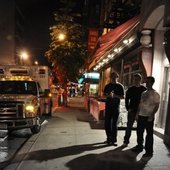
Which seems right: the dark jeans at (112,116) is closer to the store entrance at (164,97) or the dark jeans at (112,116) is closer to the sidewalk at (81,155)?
the sidewalk at (81,155)

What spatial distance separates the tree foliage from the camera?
74.2 ft

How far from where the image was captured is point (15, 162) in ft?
19.9

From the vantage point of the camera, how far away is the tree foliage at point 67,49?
22.6 meters

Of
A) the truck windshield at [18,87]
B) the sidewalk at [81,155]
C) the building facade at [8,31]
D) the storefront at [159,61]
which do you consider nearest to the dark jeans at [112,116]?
the sidewalk at [81,155]

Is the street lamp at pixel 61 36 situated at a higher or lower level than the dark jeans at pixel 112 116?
higher

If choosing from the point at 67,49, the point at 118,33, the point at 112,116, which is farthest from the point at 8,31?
the point at 112,116

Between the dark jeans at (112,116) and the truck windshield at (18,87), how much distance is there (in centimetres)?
376

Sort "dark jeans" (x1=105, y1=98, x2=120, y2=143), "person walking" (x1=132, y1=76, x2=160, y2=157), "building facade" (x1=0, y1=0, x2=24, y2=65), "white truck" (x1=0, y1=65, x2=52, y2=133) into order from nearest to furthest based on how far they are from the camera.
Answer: "person walking" (x1=132, y1=76, x2=160, y2=157) < "dark jeans" (x1=105, y1=98, x2=120, y2=143) < "white truck" (x1=0, y1=65, x2=52, y2=133) < "building facade" (x1=0, y1=0, x2=24, y2=65)

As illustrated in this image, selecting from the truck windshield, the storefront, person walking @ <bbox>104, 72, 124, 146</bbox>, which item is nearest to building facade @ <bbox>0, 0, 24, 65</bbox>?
the truck windshield

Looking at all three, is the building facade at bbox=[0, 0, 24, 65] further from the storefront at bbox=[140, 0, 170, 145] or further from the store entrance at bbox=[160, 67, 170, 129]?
the store entrance at bbox=[160, 67, 170, 129]

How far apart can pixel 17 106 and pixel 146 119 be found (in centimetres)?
433

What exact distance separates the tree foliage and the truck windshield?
12.2 meters

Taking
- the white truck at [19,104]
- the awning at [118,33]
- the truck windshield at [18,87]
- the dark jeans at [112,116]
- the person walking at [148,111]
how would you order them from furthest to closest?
the awning at [118,33] < the truck windshield at [18,87] < the white truck at [19,104] < the dark jeans at [112,116] < the person walking at [148,111]

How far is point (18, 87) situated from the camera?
34.0 ft
